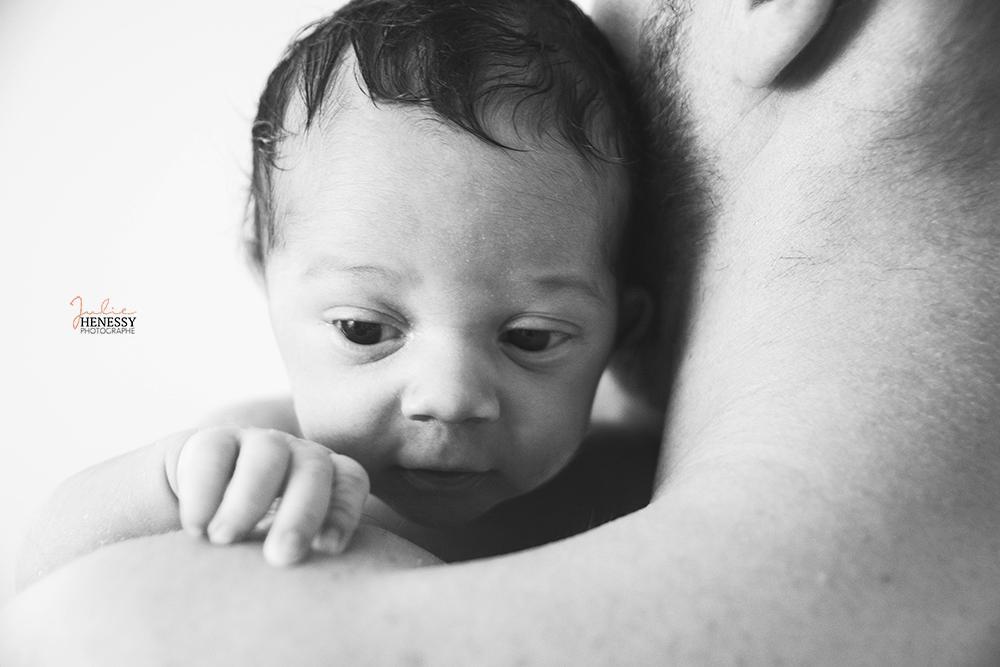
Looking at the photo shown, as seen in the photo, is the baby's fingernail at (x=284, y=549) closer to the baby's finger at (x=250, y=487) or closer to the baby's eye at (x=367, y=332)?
the baby's finger at (x=250, y=487)

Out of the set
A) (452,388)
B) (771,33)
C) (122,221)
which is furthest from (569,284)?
(122,221)

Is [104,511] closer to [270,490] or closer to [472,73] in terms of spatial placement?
[270,490]

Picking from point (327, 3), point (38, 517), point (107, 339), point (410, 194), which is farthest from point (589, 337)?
point (327, 3)

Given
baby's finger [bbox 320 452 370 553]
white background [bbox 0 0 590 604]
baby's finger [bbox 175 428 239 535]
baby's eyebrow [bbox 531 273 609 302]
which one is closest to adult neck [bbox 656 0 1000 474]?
baby's eyebrow [bbox 531 273 609 302]

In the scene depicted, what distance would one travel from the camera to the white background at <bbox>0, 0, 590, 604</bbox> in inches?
54.1

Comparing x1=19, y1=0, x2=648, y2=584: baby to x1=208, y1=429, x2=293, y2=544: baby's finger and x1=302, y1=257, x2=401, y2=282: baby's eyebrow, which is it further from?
x1=208, y1=429, x2=293, y2=544: baby's finger

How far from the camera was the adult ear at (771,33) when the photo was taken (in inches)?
32.6

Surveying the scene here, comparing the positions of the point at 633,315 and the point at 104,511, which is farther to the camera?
the point at 633,315

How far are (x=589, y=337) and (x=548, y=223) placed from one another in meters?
0.15

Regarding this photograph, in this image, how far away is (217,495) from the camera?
729mm

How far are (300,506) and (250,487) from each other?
0.05 m

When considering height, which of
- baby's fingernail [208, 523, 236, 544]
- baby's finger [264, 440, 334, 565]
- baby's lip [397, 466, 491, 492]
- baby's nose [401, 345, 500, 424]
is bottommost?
baby's lip [397, 466, 491, 492]

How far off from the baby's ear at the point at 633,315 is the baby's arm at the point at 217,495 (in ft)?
1.61

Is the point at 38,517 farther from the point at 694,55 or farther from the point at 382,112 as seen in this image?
the point at 694,55
